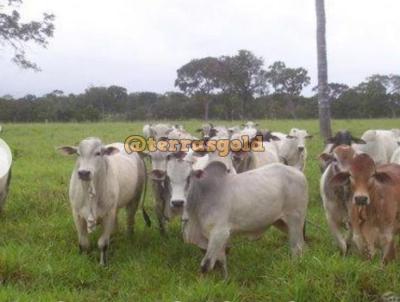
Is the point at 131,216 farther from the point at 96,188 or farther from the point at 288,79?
the point at 288,79

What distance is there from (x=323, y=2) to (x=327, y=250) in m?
8.88

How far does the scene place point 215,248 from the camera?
5.59 meters

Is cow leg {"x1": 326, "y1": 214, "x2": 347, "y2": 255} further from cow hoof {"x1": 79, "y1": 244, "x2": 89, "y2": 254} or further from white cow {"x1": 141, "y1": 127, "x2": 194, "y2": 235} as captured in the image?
cow hoof {"x1": 79, "y1": 244, "x2": 89, "y2": 254}

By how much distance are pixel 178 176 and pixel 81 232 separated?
1.37 metres

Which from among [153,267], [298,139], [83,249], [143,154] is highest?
[143,154]

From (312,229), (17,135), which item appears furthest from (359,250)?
(17,135)

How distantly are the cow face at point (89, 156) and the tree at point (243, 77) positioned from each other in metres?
41.3

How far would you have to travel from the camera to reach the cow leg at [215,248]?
18.2ft

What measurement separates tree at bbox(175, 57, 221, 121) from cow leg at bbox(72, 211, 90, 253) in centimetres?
4099

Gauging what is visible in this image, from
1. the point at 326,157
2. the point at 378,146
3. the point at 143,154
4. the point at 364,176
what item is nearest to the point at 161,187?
the point at 143,154

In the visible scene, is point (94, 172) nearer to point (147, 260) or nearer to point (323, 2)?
point (147, 260)

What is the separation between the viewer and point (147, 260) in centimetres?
637

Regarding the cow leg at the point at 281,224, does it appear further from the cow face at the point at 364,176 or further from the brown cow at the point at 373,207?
the cow face at the point at 364,176

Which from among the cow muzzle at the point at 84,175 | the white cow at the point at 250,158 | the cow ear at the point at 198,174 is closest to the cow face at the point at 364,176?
the cow ear at the point at 198,174
